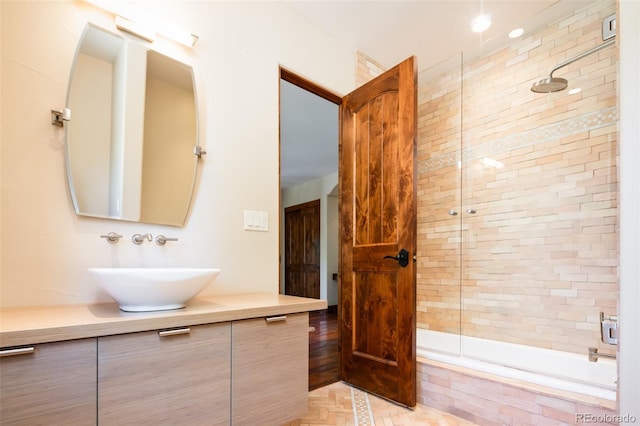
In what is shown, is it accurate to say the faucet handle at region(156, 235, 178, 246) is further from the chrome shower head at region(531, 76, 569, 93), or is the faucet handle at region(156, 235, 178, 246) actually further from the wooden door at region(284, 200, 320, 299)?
the wooden door at region(284, 200, 320, 299)

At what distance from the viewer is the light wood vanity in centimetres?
87

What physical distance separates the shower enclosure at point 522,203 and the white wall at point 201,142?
1.15 m

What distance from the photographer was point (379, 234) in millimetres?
2203

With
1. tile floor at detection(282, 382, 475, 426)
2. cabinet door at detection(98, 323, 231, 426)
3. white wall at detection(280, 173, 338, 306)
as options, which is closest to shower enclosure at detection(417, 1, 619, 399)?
tile floor at detection(282, 382, 475, 426)

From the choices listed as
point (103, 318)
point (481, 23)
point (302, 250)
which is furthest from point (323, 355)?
point (302, 250)

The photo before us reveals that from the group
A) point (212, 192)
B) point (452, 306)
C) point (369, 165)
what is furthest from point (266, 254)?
point (452, 306)

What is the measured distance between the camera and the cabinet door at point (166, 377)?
3.23ft

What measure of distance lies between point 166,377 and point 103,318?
0.28 metres

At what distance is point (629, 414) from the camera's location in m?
1.05

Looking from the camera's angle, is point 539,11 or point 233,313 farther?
point 539,11

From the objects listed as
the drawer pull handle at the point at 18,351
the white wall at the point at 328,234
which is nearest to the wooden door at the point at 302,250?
the white wall at the point at 328,234

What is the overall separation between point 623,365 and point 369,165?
64.8 inches

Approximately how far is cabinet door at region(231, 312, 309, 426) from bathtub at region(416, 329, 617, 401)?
107cm

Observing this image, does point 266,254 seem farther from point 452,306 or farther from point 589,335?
point 589,335
